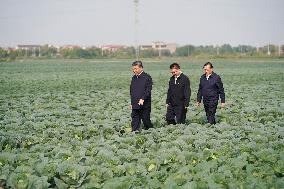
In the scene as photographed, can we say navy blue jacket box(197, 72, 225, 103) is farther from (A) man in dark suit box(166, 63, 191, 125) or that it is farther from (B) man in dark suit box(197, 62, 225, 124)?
(A) man in dark suit box(166, 63, 191, 125)

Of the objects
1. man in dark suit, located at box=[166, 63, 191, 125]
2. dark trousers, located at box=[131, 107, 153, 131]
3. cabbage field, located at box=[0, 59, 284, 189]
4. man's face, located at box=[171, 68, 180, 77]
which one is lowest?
cabbage field, located at box=[0, 59, 284, 189]

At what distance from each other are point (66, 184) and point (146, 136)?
3.15 m

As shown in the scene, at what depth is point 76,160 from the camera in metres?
7.02

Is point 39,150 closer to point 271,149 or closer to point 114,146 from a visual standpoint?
point 114,146

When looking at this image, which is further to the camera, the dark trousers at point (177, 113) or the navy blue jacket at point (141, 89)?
the dark trousers at point (177, 113)

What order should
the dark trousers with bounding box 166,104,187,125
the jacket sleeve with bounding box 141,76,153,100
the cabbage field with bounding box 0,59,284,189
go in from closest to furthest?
1. the cabbage field with bounding box 0,59,284,189
2. the jacket sleeve with bounding box 141,76,153,100
3. the dark trousers with bounding box 166,104,187,125

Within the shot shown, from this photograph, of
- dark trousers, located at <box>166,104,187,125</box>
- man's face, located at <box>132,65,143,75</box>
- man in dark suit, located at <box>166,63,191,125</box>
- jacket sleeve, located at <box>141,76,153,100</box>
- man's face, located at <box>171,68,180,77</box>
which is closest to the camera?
man's face, located at <box>132,65,143,75</box>

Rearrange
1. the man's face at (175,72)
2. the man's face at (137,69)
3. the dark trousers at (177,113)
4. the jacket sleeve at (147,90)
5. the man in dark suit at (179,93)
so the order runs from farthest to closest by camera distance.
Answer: the dark trousers at (177,113), the man in dark suit at (179,93), the man's face at (175,72), the jacket sleeve at (147,90), the man's face at (137,69)

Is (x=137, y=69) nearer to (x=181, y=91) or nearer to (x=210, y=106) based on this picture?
(x=181, y=91)

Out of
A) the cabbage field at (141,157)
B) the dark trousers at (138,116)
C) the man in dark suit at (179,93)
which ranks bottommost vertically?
the cabbage field at (141,157)

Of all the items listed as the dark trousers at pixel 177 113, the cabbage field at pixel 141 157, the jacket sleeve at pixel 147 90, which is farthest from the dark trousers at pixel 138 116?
the dark trousers at pixel 177 113

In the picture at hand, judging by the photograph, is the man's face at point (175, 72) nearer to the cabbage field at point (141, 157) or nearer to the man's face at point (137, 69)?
the man's face at point (137, 69)

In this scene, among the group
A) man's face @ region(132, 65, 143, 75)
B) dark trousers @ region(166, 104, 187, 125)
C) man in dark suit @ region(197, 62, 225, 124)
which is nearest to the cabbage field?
dark trousers @ region(166, 104, 187, 125)

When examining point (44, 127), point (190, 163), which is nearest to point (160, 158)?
point (190, 163)
